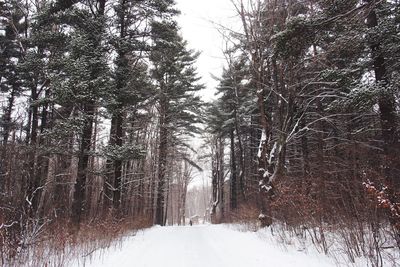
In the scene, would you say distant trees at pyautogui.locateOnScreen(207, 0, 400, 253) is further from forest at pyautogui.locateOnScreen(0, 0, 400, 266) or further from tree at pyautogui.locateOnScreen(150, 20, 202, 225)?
tree at pyautogui.locateOnScreen(150, 20, 202, 225)

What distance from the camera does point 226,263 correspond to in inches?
245

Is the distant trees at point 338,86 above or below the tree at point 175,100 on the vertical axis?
below

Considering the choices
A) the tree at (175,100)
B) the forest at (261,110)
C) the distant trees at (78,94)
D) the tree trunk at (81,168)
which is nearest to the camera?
the forest at (261,110)

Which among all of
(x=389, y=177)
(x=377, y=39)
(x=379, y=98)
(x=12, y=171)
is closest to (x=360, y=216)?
(x=389, y=177)

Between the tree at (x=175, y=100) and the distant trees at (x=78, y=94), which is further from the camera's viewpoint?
the tree at (x=175, y=100)

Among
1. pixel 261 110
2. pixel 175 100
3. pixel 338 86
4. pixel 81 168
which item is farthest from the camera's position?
pixel 175 100

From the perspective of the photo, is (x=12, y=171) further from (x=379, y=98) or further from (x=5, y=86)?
(x=5, y=86)

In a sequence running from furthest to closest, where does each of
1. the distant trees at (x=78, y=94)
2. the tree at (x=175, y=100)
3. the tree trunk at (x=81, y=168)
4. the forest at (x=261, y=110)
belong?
the tree at (x=175, y=100)
the tree trunk at (x=81, y=168)
the distant trees at (x=78, y=94)
the forest at (x=261, y=110)

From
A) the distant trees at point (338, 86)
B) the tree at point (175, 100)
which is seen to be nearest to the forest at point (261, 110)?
the distant trees at point (338, 86)

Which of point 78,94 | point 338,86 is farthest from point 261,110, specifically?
point 78,94

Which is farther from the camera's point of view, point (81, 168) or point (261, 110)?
point (261, 110)

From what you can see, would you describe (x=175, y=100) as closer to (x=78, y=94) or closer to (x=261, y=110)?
(x=261, y=110)

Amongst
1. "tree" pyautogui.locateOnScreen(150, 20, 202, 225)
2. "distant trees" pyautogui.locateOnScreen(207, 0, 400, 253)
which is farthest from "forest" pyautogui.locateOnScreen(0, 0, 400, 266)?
"tree" pyautogui.locateOnScreen(150, 20, 202, 225)

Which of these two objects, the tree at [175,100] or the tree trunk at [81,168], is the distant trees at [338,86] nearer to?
the tree trunk at [81,168]
